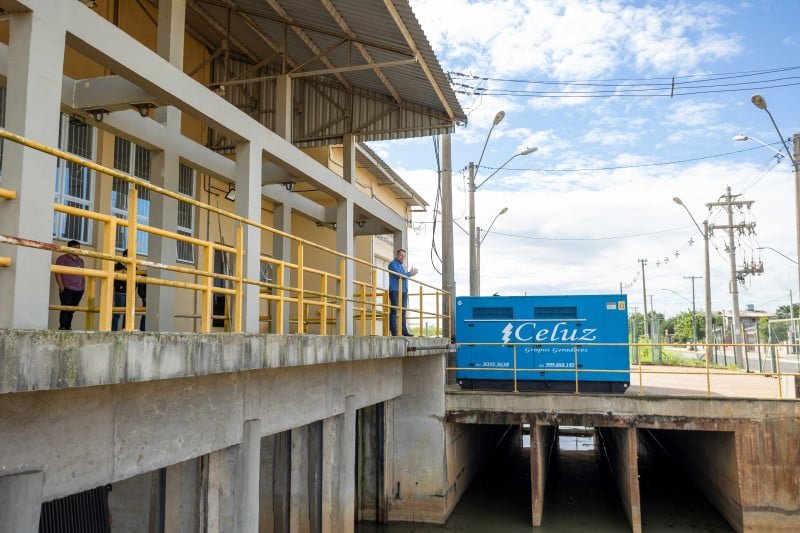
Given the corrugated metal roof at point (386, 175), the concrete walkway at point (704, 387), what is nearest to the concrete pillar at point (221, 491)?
the concrete walkway at point (704, 387)

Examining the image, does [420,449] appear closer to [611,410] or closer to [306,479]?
[306,479]

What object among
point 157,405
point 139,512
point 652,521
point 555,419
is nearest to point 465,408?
point 555,419

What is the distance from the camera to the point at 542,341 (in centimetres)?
1556

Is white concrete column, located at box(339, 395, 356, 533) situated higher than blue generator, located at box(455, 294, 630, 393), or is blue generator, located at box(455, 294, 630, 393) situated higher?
blue generator, located at box(455, 294, 630, 393)

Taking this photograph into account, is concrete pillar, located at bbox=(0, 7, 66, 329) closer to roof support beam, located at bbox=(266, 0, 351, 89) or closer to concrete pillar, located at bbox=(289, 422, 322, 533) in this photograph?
roof support beam, located at bbox=(266, 0, 351, 89)

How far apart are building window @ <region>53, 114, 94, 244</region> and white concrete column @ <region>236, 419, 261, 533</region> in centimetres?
500

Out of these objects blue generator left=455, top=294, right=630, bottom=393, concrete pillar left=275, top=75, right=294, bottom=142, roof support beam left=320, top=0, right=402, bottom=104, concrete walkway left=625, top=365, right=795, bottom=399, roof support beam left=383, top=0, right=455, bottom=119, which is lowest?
concrete walkway left=625, top=365, right=795, bottom=399

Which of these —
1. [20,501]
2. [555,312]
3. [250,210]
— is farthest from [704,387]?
[20,501]

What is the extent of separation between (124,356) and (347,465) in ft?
22.0

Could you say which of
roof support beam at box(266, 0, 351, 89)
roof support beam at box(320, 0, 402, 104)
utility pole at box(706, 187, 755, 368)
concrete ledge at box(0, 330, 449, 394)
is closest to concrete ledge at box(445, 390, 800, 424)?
roof support beam at box(320, 0, 402, 104)

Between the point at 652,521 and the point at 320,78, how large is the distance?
1175cm

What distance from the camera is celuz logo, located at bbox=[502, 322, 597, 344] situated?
15352mm

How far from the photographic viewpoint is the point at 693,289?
65.1 metres

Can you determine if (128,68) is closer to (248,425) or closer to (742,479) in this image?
(248,425)
